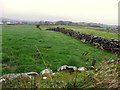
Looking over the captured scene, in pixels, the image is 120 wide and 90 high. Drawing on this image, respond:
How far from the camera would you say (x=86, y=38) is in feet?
51.8

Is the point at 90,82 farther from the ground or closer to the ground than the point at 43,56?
farther from the ground

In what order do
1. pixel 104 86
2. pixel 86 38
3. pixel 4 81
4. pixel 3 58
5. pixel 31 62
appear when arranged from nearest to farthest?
pixel 104 86
pixel 4 81
pixel 31 62
pixel 3 58
pixel 86 38

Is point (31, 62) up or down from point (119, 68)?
down

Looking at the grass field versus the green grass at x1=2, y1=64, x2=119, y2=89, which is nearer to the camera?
the green grass at x1=2, y1=64, x2=119, y2=89

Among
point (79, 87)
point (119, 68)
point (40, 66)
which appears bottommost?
point (40, 66)

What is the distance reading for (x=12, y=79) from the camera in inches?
154

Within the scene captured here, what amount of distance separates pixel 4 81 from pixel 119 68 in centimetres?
337

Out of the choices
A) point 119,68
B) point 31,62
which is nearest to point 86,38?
point 31,62

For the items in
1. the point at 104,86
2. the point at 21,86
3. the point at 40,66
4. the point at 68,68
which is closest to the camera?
the point at 104,86

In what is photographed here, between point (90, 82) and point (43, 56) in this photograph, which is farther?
point (43, 56)

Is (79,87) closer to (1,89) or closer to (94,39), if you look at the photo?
(1,89)

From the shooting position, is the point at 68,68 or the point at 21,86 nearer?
the point at 21,86

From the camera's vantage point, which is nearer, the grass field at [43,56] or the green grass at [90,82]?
the green grass at [90,82]

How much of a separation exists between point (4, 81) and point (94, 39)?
39.5 ft
